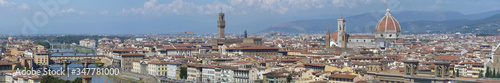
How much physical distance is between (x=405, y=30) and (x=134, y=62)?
402 feet

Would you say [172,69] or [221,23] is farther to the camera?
[221,23]

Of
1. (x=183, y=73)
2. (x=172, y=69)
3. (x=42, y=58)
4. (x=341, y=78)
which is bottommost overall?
(x=183, y=73)

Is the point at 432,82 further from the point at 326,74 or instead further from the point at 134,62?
the point at 134,62

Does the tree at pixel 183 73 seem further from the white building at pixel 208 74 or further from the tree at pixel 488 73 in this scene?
the tree at pixel 488 73

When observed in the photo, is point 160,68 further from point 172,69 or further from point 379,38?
point 379,38

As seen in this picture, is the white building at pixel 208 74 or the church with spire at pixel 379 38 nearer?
the white building at pixel 208 74

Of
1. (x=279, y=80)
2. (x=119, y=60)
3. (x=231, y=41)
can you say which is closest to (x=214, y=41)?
(x=231, y=41)

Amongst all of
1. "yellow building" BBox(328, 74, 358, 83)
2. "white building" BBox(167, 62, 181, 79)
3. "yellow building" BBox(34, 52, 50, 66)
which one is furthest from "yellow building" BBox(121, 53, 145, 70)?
"yellow building" BBox(328, 74, 358, 83)

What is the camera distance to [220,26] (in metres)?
67.1

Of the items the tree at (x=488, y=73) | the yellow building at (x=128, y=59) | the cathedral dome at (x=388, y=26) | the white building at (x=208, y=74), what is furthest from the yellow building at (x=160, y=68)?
the cathedral dome at (x=388, y=26)

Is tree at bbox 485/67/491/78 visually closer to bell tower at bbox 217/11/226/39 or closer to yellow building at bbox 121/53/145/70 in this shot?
yellow building at bbox 121/53/145/70

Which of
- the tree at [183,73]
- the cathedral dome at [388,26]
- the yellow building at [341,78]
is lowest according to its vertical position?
the tree at [183,73]

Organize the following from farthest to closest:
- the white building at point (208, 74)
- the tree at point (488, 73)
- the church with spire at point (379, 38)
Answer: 1. the church with spire at point (379, 38)
2. the white building at point (208, 74)
3. the tree at point (488, 73)

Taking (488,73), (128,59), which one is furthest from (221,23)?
(488,73)
